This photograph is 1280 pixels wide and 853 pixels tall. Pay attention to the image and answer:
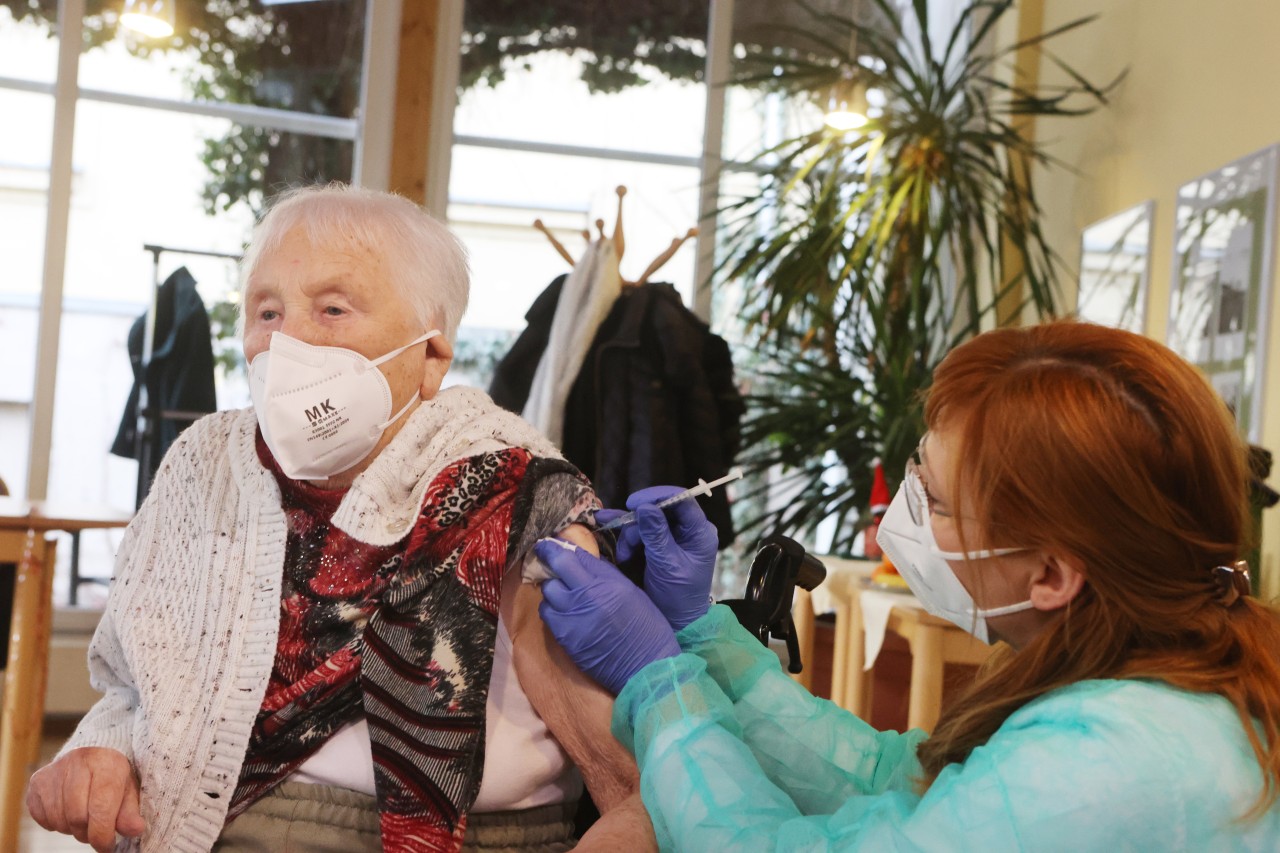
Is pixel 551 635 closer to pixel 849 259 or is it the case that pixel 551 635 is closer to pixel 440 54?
pixel 849 259

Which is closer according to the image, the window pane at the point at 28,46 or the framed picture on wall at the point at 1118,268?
the framed picture on wall at the point at 1118,268

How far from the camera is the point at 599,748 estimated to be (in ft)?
4.28

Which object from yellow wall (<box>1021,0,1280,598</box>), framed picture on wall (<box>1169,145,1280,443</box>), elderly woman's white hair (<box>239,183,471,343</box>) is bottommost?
elderly woman's white hair (<box>239,183,471,343</box>)

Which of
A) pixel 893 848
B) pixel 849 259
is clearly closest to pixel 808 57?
pixel 849 259

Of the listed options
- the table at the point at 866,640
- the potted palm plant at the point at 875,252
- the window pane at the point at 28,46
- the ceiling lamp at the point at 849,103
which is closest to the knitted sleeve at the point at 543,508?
the table at the point at 866,640

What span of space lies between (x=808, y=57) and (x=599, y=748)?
175 inches

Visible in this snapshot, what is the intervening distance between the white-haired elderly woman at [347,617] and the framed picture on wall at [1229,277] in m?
2.27

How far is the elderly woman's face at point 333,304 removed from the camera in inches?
55.7

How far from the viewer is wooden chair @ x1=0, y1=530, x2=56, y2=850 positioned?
8.27 feet

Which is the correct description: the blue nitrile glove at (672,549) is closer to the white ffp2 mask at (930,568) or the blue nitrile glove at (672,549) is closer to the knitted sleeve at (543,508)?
the knitted sleeve at (543,508)

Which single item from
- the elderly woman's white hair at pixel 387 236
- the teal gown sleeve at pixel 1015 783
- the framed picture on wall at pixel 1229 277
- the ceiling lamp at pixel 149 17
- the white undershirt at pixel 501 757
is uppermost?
the ceiling lamp at pixel 149 17

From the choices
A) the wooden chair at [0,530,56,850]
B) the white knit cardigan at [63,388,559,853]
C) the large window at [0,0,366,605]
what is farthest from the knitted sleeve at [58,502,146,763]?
the large window at [0,0,366,605]

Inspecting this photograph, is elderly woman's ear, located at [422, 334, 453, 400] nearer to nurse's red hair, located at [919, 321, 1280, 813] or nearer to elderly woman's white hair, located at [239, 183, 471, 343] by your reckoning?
elderly woman's white hair, located at [239, 183, 471, 343]

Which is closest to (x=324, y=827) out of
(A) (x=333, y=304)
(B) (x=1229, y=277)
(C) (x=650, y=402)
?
(A) (x=333, y=304)
